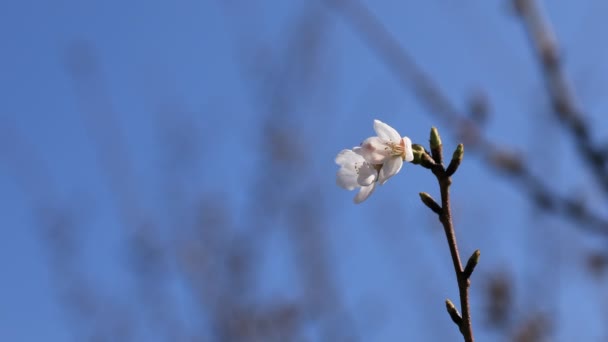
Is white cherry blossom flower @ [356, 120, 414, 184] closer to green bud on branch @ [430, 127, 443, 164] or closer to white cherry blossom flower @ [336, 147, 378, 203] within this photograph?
white cherry blossom flower @ [336, 147, 378, 203]

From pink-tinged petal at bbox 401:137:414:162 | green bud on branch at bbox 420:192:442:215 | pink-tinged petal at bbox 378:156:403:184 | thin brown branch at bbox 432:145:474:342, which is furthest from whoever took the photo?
pink-tinged petal at bbox 378:156:403:184

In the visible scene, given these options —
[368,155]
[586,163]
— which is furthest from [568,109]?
[368,155]

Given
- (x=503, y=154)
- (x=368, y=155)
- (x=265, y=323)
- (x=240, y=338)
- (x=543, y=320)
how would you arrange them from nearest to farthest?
(x=368, y=155) < (x=503, y=154) < (x=543, y=320) < (x=240, y=338) < (x=265, y=323)

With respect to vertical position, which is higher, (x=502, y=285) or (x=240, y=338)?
(x=240, y=338)

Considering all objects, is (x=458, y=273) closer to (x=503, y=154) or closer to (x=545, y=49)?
(x=545, y=49)

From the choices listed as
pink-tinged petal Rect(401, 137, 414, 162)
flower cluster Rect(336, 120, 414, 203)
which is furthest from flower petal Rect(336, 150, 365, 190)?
pink-tinged petal Rect(401, 137, 414, 162)

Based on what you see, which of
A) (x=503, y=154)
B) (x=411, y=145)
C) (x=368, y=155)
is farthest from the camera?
(x=503, y=154)

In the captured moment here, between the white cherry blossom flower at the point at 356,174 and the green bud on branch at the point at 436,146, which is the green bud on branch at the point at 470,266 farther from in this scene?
the white cherry blossom flower at the point at 356,174

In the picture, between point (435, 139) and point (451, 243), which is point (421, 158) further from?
point (451, 243)
